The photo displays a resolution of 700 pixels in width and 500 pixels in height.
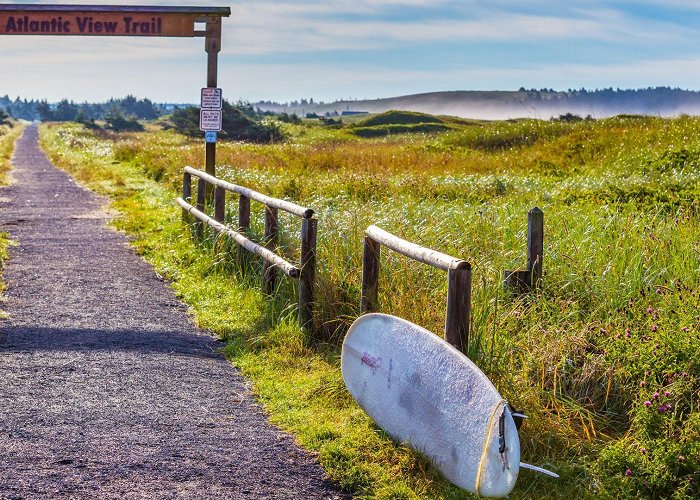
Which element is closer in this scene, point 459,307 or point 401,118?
point 459,307

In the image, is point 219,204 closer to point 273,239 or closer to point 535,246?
point 273,239

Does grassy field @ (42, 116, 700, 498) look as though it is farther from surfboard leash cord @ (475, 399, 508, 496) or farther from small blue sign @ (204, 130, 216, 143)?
small blue sign @ (204, 130, 216, 143)

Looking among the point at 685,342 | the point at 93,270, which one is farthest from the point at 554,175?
the point at 685,342

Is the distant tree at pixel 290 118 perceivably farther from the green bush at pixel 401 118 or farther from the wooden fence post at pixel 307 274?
the wooden fence post at pixel 307 274

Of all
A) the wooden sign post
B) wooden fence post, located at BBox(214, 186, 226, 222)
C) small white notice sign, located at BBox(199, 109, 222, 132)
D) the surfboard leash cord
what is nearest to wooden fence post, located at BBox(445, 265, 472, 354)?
the surfboard leash cord

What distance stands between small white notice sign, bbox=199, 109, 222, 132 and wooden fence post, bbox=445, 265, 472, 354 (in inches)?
348

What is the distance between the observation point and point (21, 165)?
35562mm

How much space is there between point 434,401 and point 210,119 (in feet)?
30.4

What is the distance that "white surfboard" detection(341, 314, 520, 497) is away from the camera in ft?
13.5

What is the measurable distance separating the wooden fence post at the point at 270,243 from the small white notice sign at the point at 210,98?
439 cm

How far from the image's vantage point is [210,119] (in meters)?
13.1

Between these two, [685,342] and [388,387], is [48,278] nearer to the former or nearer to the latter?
[388,387]

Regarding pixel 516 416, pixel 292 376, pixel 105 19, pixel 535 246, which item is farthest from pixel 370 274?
pixel 105 19

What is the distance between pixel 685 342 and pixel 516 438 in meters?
1.60
